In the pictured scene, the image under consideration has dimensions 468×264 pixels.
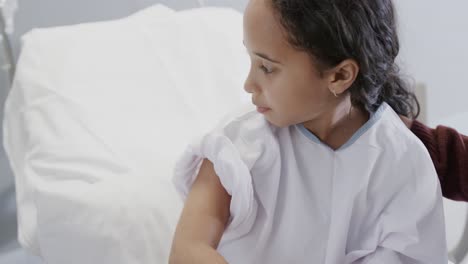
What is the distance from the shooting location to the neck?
2.85 feet

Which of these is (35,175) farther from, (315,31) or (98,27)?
(315,31)

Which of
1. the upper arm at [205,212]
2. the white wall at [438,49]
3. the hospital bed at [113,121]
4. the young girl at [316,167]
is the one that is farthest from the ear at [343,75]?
the white wall at [438,49]

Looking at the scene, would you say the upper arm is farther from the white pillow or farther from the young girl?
the white pillow

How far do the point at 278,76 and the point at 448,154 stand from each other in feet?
1.37

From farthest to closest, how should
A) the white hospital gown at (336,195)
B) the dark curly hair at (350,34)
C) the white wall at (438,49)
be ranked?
the white wall at (438,49) < the white hospital gown at (336,195) < the dark curly hair at (350,34)

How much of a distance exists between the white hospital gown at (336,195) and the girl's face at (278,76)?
0.06 metres

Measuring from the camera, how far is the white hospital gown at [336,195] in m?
0.84

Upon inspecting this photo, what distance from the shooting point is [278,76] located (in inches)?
30.7

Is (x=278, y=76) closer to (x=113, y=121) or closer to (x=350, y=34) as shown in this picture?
(x=350, y=34)

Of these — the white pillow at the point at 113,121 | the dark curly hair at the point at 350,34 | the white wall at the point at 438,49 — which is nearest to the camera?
the dark curly hair at the point at 350,34

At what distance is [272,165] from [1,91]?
100cm

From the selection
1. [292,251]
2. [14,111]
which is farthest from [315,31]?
[14,111]

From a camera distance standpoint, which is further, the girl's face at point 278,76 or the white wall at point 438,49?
the white wall at point 438,49

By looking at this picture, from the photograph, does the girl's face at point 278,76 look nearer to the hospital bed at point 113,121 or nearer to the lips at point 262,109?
the lips at point 262,109
